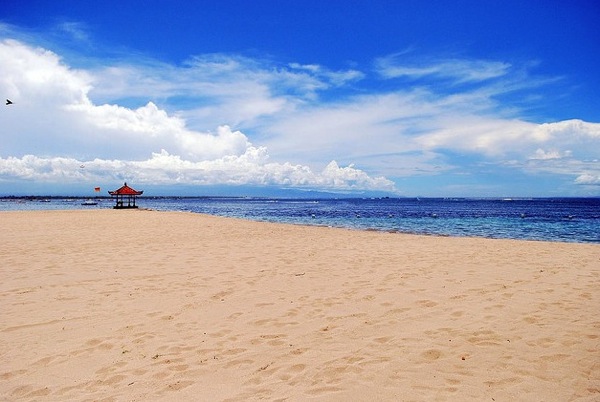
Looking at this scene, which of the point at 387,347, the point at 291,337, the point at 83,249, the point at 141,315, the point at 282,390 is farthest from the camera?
the point at 83,249

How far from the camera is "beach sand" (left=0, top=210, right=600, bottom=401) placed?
161 inches

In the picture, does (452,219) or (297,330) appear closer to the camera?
(297,330)

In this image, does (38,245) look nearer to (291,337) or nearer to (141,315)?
(141,315)

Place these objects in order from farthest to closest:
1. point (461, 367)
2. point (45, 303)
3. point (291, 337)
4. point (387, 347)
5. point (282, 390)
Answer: point (45, 303), point (291, 337), point (387, 347), point (461, 367), point (282, 390)

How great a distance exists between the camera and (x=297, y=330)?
5758 millimetres

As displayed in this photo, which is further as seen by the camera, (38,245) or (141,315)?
(38,245)

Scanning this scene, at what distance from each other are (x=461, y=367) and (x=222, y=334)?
10.9 feet

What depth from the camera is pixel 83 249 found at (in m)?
12.9

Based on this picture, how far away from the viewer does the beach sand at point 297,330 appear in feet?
13.5

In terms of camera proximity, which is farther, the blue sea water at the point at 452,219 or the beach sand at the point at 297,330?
the blue sea water at the point at 452,219

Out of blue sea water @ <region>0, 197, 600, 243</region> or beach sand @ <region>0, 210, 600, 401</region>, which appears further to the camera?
blue sea water @ <region>0, 197, 600, 243</region>

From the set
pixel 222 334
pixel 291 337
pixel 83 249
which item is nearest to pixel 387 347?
pixel 291 337

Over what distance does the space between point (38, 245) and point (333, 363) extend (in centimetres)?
1349

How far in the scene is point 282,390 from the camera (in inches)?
158
